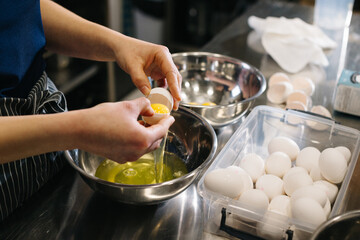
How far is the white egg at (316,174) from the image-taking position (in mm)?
884

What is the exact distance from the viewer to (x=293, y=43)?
1.63m

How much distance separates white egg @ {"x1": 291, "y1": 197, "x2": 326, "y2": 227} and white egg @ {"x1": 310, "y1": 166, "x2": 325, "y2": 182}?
0.16 meters

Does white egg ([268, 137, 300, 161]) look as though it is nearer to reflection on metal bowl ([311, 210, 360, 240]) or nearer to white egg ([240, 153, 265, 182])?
white egg ([240, 153, 265, 182])

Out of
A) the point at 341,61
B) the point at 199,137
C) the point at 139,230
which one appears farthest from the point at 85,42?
the point at 341,61

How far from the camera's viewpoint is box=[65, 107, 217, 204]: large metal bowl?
0.75m

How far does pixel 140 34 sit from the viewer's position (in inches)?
125

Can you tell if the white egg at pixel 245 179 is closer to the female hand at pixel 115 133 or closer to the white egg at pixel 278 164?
the white egg at pixel 278 164

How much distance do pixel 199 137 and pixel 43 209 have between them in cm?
43

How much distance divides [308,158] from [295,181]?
0.12 meters

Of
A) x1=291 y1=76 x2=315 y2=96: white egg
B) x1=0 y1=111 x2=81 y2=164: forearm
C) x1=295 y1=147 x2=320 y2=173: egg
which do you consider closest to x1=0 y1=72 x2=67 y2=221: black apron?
x1=0 y1=111 x2=81 y2=164: forearm

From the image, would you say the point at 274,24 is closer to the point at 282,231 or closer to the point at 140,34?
the point at 282,231

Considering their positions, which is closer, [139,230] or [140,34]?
[139,230]

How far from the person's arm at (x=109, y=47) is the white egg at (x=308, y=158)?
35 centimetres

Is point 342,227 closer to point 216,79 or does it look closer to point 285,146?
point 285,146
